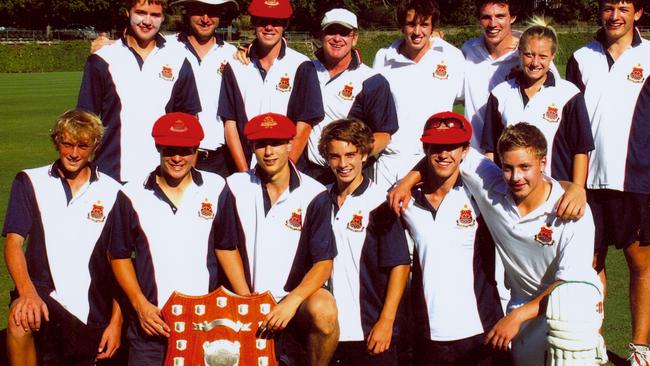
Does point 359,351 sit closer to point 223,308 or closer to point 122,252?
point 223,308

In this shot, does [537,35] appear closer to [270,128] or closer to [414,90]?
[414,90]

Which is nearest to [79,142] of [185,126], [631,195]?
[185,126]

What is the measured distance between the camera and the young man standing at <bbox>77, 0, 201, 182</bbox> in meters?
5.12

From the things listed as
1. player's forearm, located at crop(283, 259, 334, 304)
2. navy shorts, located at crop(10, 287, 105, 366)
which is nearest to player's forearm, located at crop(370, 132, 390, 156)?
player's forearm, located at crop(283, 259, 334, 304)

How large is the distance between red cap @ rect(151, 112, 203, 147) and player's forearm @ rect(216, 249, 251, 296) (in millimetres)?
573

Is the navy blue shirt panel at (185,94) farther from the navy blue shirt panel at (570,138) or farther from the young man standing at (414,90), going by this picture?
the navy blue shirt panel at (570,138)

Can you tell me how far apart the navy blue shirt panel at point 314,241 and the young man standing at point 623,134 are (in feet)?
5.51

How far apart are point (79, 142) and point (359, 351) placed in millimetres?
1763

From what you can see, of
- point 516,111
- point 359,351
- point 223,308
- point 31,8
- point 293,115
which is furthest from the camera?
point 31,8

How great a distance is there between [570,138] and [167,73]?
2.35m

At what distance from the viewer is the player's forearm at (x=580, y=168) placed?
474cm

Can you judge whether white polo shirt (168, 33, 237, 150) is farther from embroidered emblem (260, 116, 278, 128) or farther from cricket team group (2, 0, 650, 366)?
embroidered emblem (260, 116, 278, 128)

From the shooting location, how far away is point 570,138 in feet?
15.8

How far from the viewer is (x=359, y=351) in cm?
445
